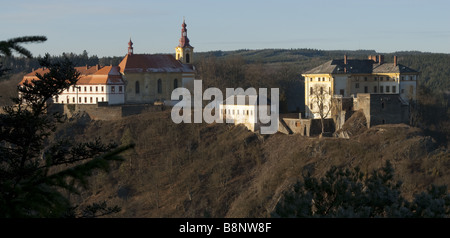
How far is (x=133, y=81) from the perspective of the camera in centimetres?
6272

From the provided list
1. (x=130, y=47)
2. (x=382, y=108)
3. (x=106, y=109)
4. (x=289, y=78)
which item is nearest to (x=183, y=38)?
(x=130, y=47)

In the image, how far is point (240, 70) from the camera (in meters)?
73.6

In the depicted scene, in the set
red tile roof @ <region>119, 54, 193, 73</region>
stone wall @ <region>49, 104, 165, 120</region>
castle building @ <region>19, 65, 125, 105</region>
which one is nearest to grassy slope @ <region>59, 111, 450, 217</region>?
stone wall @ <region>49, 104, 165, 120</region>

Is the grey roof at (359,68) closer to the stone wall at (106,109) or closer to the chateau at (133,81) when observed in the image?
the stone wall at (106,109)

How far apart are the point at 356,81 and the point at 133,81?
19.2m

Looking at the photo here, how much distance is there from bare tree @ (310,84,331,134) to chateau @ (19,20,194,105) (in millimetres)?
13788

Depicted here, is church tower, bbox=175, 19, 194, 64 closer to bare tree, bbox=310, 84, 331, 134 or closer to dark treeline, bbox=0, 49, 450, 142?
dark treeline, bbox=0, 49, 450, 142

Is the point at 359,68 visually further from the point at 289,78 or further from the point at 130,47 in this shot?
the point at 289,78

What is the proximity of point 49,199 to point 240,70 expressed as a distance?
64769 millimetres

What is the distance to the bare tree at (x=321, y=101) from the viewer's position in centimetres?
5084

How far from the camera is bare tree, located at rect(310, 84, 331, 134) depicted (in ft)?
167
